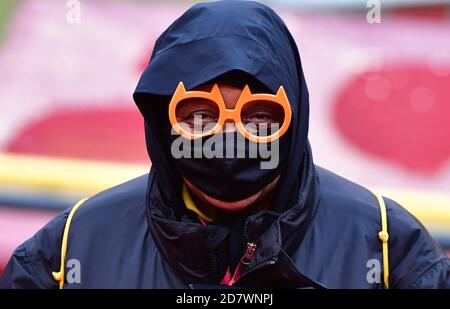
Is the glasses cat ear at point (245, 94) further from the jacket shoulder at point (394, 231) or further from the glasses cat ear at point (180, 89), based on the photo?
the jacket shoulder at point (394, 231)

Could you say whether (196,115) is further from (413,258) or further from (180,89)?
(413,258)

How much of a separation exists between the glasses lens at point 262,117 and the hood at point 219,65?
3cm

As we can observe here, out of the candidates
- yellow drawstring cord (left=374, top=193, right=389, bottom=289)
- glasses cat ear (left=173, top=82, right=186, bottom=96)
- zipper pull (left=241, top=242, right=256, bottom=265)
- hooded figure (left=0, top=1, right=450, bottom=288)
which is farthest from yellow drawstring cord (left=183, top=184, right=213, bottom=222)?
yellow drawstring cord (left=374, top=193, right=389, bottom=289)

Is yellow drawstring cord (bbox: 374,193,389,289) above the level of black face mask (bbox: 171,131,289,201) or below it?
below

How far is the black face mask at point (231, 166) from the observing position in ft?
5.48

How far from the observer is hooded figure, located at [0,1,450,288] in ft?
5.41

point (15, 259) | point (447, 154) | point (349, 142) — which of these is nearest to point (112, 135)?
point (349, 142)

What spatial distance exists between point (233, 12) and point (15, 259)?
65cm

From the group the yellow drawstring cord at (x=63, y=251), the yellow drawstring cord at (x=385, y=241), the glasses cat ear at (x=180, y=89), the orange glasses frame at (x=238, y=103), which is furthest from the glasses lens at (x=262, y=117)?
the yellow drawstring cord at (x=63, y=251)

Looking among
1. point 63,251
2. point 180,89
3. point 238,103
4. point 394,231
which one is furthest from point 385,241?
point 63,251

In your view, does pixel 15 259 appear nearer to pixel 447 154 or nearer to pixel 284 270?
pixel 284 270

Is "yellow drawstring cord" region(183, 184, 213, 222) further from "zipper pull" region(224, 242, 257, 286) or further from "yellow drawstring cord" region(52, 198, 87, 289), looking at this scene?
"yellow drawstring cord" region(52, 198, 87, 289)

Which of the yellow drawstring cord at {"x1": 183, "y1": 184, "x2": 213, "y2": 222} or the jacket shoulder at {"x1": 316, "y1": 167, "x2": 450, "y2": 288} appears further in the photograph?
the yellow drawstring cord at {"x1": 183, "y1": 184, "x2": 213, "y2": 222}

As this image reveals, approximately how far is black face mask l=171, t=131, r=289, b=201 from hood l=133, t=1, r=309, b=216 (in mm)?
44
